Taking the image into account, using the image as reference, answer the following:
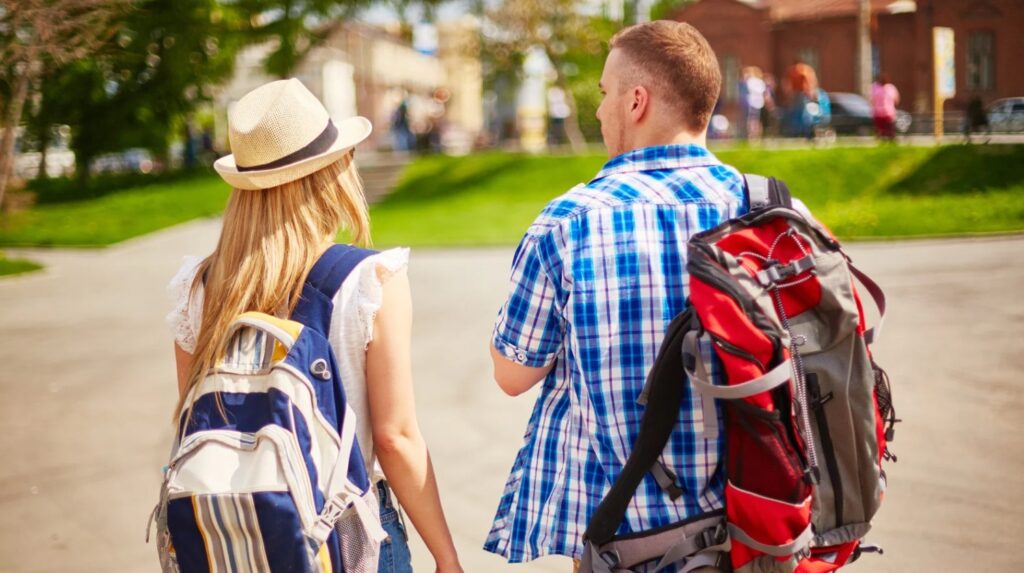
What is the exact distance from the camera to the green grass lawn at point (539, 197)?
13.3 meters

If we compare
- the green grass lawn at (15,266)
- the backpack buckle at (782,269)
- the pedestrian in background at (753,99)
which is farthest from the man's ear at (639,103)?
the pedestrian in background at (753,99)

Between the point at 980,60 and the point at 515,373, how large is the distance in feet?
31.8

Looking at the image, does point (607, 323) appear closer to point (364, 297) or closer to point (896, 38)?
point (364, 297)

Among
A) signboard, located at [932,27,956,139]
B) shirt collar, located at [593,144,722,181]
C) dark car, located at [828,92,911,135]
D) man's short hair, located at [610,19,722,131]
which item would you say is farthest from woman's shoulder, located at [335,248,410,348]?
dark car, located at [828,92,911,135]

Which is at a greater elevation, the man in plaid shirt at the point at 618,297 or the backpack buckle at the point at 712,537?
the man in plaid shirt at the point at 618,297

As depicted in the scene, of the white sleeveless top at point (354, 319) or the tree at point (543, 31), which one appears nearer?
the white sleeveless top at point (354, 319)

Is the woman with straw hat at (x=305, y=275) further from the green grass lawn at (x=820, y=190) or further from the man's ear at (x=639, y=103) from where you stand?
the green grass lawn at (x=820, y=190)

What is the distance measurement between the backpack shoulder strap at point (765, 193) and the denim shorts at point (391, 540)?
1.12 m

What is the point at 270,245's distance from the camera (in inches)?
87.0

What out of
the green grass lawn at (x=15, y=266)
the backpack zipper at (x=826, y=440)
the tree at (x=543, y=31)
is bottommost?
the green grass lawn at (x=15, y=266)

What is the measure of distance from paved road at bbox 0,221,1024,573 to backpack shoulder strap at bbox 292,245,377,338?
256cm

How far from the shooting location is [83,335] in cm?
1016

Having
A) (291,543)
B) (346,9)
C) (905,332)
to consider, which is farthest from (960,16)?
(346,9)

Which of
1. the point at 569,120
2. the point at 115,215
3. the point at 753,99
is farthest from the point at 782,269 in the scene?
the point at 569,120
